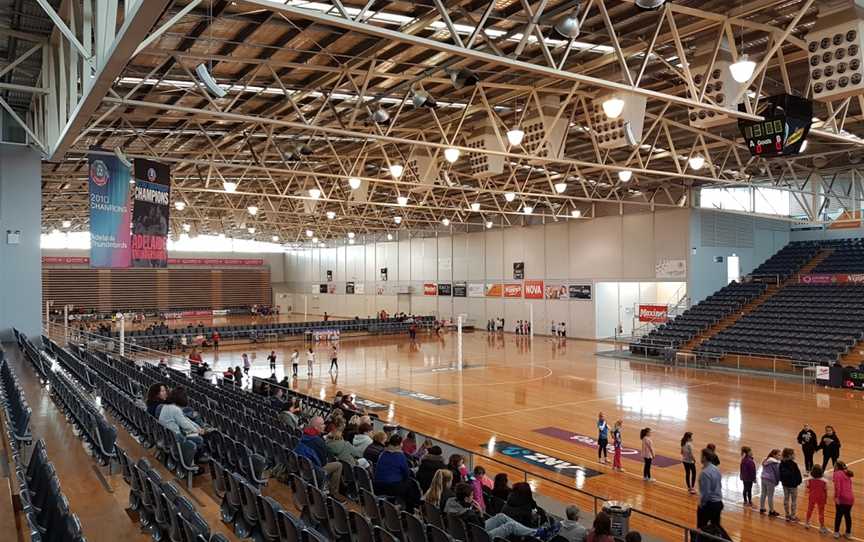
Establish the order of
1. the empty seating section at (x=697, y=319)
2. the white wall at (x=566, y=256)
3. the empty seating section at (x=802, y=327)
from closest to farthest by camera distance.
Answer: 1. the empty seating section at (x=802, y=327)
2. the empty seating section at (x=697, y=319)
3. the white wall at (x=566, y=256)

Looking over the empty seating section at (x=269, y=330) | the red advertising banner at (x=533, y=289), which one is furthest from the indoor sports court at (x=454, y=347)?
the red advertising banner at (x=533, y=289)

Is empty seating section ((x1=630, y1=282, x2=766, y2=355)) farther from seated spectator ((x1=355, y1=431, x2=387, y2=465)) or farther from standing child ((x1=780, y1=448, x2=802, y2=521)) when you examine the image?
seated spectator ((x1=355, y1=431, x2=387, y2=465))

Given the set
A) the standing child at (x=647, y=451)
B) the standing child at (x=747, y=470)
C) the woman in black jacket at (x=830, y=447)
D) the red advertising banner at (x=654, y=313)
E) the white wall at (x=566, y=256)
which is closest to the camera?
the standing child at (x=747, y=470)

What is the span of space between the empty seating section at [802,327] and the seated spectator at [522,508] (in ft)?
70.4

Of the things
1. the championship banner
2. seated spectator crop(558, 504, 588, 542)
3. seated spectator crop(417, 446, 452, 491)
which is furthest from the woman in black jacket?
the championship banner

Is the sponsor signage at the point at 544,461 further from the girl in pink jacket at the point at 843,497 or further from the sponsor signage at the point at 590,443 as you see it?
the girl in pink jacket at the point at 843,497

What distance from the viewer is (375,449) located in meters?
9.40

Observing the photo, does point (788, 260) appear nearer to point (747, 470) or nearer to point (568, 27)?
point (747, 470)


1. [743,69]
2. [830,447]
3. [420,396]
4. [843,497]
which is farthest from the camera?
[420,396]

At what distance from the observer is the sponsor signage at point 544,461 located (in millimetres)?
12727

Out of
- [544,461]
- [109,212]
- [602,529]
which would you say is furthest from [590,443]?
[109,212]

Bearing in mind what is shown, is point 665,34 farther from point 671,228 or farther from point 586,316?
point 586,316

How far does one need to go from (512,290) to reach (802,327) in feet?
65.1

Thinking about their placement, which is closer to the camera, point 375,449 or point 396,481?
point 396,481
